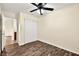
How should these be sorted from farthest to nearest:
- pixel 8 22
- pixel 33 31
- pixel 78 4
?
pixel 33 31
pixel 8 22
pixel 78 4

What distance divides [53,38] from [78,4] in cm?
71

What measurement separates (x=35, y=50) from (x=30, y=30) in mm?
377

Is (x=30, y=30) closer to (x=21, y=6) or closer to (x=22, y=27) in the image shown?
(x=22, y=27)

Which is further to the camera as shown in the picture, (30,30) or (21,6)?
(30,30)

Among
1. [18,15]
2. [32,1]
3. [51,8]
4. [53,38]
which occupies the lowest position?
[53,38]

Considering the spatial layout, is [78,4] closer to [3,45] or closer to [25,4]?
[25,4]

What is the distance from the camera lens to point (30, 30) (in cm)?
166

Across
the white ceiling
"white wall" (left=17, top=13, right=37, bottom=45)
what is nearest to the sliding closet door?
"white wall" (left=17, top=13, right=37, bottom=45)

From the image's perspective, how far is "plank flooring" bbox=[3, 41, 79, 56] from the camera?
1.52 meters

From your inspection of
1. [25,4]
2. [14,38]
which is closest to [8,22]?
[14,38]

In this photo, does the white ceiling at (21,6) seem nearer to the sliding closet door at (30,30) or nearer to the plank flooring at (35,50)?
the sliding closet door at (30,30)

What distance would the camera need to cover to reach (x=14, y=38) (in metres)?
1.60

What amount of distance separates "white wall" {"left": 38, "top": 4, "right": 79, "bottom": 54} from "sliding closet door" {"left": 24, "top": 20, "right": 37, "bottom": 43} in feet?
0.32

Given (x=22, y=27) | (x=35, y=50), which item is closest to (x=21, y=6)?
(x=22, y=27)
